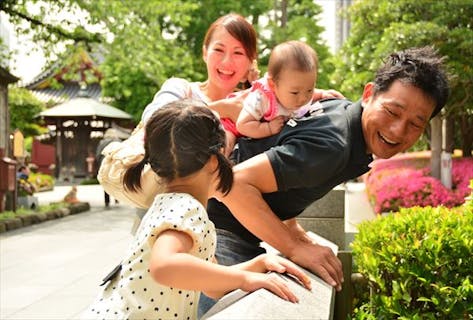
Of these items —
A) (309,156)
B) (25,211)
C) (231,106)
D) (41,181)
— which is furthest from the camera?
(41,181)

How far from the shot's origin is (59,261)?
9.41m

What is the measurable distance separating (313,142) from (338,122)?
0.19 metres

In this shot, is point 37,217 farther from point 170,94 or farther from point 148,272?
point 148,272

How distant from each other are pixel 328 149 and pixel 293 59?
2.64 ft

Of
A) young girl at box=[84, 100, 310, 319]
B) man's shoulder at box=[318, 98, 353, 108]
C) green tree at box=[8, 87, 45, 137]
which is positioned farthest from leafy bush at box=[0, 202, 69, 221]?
green tree at box=[8, 87, 45, 137]

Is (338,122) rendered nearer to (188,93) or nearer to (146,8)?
(188,93)

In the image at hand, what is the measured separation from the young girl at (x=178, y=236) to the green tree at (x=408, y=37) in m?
11.8

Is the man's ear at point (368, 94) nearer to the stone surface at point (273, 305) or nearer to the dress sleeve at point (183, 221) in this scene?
the stone surface at point (273, 305)

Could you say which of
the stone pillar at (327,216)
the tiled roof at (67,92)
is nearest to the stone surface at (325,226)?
the stone pillar at (327,216)

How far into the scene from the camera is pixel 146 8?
54.4ft

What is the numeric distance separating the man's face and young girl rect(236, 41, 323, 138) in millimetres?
373

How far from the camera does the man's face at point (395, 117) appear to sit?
8.50ft

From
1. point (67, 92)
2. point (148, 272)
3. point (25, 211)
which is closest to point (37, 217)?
point (25, 211)

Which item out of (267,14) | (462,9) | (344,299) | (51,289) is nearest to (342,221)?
(344,299)
